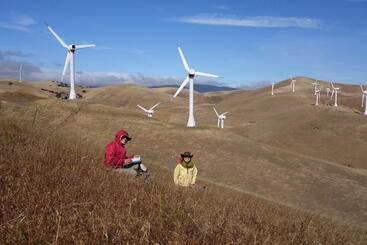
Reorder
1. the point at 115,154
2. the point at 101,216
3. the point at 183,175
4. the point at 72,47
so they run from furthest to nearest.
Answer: the point at 72,47 → the point at 183,175 → the point at 115,154 → the point at 101,216

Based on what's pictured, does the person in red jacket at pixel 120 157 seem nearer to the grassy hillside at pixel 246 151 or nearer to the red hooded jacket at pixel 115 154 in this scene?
the red hooded jacket at pixel 115 154

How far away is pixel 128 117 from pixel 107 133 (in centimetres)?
700

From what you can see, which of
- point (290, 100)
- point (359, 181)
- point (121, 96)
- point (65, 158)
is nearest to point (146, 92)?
point (121, 96)

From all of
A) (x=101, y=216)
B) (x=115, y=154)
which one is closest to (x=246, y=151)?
(x=115, y=154)

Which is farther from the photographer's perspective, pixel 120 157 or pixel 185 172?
pixel 185 172

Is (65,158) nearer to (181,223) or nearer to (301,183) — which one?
(181,223)

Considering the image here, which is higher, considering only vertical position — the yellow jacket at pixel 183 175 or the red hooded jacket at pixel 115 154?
the red hooded jacket at pixel 115 154

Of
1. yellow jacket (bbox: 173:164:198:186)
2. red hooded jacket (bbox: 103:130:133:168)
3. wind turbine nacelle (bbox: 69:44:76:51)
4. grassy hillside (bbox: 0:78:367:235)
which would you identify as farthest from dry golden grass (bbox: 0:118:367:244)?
wind turbine nacelle (bbox: 69:44:76:51)

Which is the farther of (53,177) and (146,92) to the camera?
(146,92)

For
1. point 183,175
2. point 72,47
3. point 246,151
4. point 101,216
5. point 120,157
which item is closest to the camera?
point 101,216

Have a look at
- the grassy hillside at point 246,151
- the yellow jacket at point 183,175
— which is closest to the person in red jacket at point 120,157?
the grassy hillside at point 246,151

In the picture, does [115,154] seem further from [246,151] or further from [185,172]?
[246,151]

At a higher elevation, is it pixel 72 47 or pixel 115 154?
pixel 72 47

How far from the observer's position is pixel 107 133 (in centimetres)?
3475
